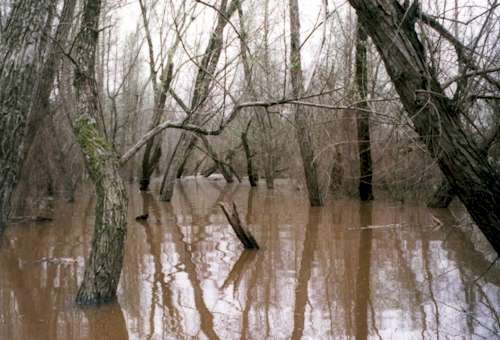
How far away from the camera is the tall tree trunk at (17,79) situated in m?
3.16

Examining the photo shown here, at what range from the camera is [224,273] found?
726cm

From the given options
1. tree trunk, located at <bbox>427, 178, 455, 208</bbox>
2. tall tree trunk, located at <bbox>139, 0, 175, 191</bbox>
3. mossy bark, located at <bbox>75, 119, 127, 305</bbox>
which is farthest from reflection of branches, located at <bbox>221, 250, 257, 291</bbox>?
tree trunk, located at <bbox>427, 178, 455, 208</bbox>

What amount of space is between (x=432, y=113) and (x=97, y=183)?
131 inches

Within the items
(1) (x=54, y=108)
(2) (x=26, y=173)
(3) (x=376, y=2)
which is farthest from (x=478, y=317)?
(1) (x=54, y=108)

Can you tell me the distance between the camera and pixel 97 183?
18.7ft

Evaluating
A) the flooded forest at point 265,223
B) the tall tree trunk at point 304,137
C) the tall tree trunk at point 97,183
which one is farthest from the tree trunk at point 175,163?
the tall tree trunk at point 97,183

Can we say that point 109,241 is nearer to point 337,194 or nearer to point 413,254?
point 413,254

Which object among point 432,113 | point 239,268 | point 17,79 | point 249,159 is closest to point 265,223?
point 239,268

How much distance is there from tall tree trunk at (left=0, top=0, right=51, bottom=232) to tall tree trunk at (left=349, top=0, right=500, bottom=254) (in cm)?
242

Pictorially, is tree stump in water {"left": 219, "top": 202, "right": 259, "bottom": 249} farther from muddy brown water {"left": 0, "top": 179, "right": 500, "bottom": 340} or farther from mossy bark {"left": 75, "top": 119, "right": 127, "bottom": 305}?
mossy bark {"left": 75, "top": 119, "right": 127, "bottom": 305}

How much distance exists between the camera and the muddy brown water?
201 inches

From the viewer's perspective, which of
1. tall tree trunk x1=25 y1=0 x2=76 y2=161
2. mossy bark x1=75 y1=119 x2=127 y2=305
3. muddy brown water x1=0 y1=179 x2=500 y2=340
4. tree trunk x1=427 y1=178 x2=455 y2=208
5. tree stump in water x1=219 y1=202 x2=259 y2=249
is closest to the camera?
muddy brown water x1=0 y1=179 x2=500 y2=340

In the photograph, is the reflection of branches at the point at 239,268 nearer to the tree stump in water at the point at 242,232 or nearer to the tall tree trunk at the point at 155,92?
the tree stump in water at the point at 242,232

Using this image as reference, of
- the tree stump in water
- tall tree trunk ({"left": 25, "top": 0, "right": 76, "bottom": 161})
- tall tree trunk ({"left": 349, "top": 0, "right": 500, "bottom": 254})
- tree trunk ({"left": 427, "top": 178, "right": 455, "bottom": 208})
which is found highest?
tall tree trunk ({"left": 25, "top": 0, "right": 76, "bottom": 161})
